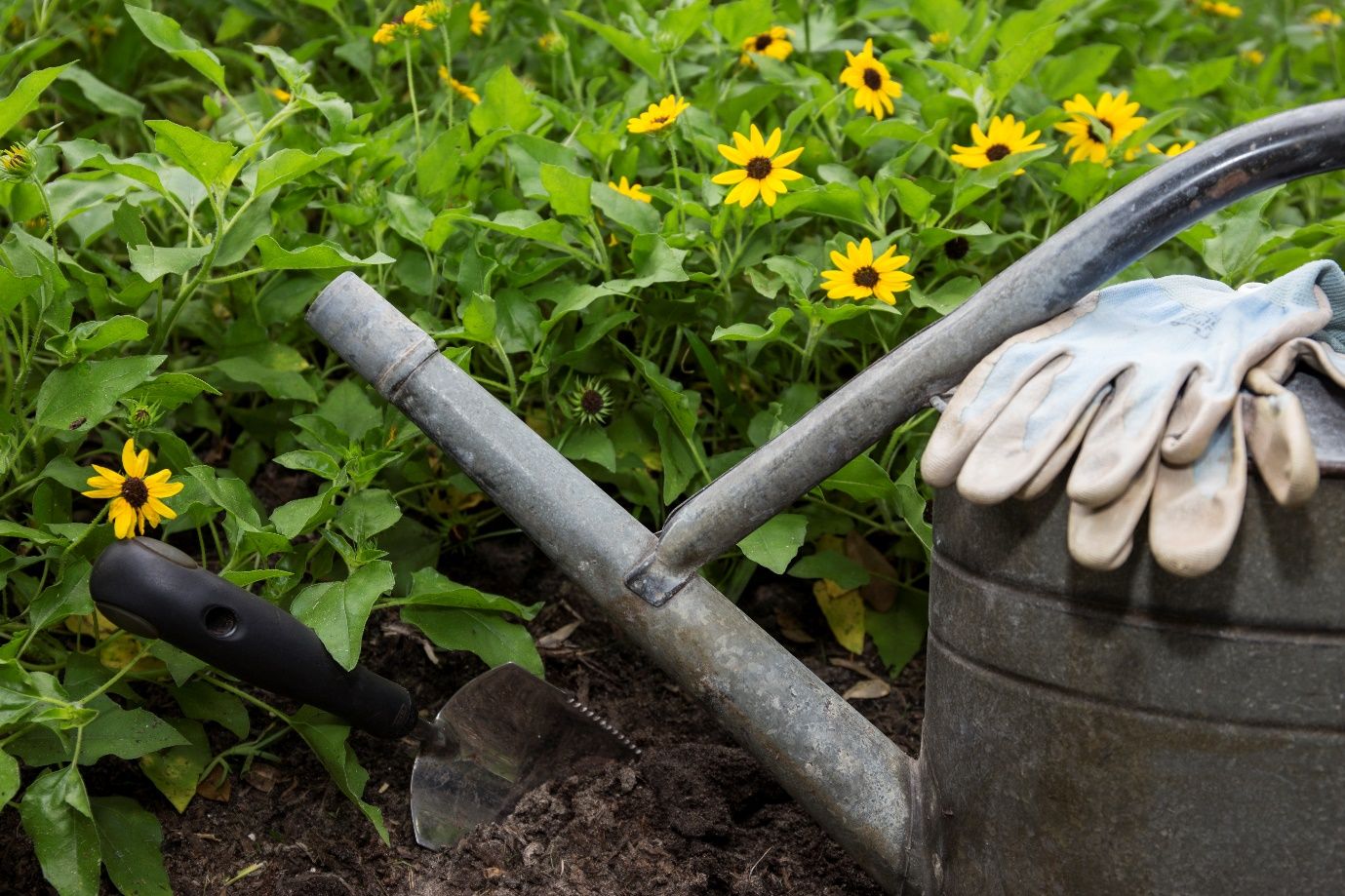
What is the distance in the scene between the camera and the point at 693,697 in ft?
3.86

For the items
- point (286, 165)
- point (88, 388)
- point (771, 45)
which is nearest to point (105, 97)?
point (286, 165)

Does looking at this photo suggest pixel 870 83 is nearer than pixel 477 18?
Yes

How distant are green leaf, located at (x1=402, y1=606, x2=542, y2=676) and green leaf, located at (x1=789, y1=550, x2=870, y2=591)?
1.16 feet

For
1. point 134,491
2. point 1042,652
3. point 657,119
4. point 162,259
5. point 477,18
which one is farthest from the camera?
point 477,18

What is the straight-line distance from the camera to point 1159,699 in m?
0.94

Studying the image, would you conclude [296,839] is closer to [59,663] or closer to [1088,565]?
[59,663]

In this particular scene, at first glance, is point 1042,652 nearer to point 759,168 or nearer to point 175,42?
point 759,168

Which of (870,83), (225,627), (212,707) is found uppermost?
(870,83)

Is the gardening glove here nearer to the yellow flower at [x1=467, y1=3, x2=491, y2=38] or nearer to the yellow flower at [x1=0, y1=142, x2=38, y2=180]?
the yellow flower at [x1=0, y1=142, x2=38, y2=180]

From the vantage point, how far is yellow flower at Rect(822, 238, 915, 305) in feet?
4.68

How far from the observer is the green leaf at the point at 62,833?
120cm

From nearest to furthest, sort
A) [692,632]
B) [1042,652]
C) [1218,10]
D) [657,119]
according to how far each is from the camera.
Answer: [1042,652]
[692,632]
[657,119]
[1218,10]

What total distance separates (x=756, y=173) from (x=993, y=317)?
515 millimetres

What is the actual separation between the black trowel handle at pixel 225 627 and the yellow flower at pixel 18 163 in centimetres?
45
